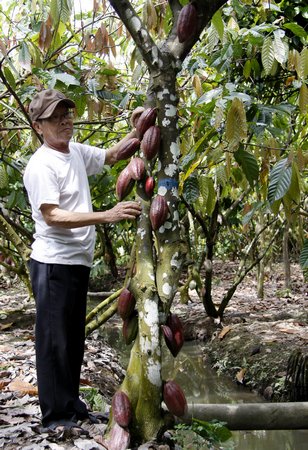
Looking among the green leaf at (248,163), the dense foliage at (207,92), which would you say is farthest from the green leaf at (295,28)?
the green leaf at (248,163)

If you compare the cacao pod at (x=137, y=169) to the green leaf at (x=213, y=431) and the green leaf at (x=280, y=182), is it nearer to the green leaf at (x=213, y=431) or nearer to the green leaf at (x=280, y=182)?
the green leaf at (x=280, y=182)

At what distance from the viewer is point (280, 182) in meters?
1.62

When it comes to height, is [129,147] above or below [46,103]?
below

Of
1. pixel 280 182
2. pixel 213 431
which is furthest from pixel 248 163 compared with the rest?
pixel 213 431

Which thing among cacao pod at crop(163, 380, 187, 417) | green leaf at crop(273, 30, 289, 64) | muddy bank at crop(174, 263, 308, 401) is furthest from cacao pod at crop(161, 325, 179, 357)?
muddy bank at crop(174, 263, 308, 401)

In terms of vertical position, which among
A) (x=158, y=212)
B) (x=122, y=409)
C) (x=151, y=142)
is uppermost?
(x=151, y=142)

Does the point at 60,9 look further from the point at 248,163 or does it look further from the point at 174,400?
the point at 174,400

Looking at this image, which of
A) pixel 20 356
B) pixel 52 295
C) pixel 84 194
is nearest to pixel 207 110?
pixel 84 194

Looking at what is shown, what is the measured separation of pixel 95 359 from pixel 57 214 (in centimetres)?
193

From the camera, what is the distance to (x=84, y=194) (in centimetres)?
197

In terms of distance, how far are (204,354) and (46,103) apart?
134 inches

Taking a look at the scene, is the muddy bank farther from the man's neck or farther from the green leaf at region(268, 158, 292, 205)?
the man's neck

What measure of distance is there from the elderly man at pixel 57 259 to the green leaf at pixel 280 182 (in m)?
0.55

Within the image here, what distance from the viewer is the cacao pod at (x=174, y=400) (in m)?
1.62
